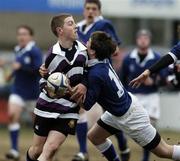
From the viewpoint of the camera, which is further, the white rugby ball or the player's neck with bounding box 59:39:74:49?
the player's neck with bounding box 59:39:74:49

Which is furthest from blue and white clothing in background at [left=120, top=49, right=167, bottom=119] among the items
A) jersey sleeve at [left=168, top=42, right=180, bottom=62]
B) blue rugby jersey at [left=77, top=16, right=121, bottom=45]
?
jersey sleeve at [left=168, top=42, right=180, bottom=62]

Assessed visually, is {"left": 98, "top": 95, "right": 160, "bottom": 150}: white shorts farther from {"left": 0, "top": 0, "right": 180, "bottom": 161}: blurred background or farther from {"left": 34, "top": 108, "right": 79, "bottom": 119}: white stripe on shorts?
{"left": 0, "top": 0, "right": 180, "bottom": 161}: blurred background

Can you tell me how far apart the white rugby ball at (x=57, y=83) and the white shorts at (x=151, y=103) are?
403cm

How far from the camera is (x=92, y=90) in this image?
8.49 meters

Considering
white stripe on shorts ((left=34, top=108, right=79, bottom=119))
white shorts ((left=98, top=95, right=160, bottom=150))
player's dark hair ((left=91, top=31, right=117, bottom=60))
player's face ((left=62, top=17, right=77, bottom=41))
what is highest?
player's face ((left=62, top=17, right=77, bottom=41))

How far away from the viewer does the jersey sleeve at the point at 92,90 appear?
849 centimetres

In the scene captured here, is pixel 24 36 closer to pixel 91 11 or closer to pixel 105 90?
pixel 91 11

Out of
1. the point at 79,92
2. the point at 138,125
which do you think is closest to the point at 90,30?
the point at 138,125

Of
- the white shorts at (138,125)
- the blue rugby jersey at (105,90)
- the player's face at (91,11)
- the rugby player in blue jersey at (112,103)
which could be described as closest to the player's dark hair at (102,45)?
the rugby player in blue jersey at (112,103)

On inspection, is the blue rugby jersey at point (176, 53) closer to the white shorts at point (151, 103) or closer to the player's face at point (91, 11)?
the player's face at point (91, 11)

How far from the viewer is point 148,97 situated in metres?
12.4

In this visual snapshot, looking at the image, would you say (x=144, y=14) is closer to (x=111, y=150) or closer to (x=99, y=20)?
(x=99, y=20)

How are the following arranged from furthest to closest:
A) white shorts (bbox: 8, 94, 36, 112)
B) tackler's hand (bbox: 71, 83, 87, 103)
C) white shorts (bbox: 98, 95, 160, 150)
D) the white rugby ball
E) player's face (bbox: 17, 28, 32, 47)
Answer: player's face (bbox: 17, 28, 32, 47) < white shorts (bbox: 8, 94, 36, 112) < white shorts (bbox: 98, 95, 160, 150) < tackler's hand (bbox: 71, 83, 87, 103) < the white rugby ball

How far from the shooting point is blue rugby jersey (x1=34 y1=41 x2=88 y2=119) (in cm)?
861
